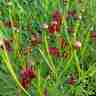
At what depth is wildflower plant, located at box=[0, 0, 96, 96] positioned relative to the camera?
128 centimetres

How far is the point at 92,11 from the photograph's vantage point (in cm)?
165

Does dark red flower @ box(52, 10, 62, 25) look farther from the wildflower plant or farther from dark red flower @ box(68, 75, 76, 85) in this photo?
dark red flower @ box(68, 75, 76, 85)

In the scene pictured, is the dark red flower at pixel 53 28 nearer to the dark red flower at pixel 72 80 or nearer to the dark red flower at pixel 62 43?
the dark red flower at pixel 62 43

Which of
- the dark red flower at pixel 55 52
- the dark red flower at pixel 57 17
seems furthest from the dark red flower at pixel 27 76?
the dark red flower at pixel 57 17

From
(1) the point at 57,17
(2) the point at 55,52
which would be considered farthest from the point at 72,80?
(1) the point at 57,17

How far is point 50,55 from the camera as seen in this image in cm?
136

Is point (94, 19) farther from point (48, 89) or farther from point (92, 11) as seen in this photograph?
point (48, 89)

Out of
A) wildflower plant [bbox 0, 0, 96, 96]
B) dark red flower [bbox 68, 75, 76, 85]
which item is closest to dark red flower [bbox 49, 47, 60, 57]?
wildflower plant [bbox 0, 0, 96, 96]

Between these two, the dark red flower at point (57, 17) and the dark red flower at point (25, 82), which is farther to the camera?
the dark red flower at point (57, 17)

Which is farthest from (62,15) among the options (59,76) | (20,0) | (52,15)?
(20,0)

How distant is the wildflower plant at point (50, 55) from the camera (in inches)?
50.3

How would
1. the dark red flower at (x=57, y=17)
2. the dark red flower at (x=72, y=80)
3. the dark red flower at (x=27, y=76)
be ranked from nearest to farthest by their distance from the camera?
the dark red flower at (x=27, y=76) → the dark red flower at (x=72, y=80) → the dark red flower at (x=57, y=17)

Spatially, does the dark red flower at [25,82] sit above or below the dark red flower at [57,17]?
below

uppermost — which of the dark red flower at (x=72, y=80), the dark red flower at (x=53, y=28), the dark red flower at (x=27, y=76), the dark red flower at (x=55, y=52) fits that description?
the dark red flower at (x=53, y=28)
